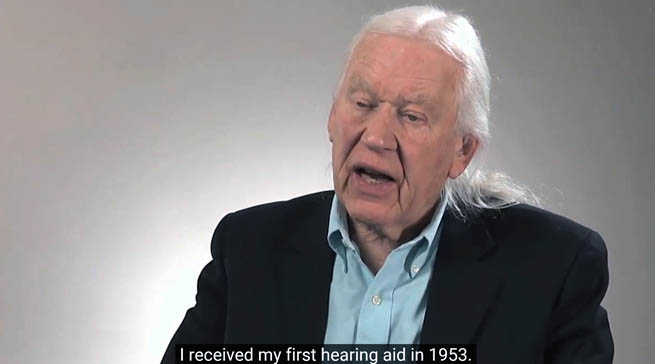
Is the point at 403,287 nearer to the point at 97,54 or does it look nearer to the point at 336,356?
the point at 336,356

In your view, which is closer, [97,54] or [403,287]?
[403,287]

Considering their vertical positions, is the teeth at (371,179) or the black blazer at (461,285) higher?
the teeth at (371,179)

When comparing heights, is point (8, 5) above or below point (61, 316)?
above

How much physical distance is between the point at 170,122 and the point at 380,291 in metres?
0.89

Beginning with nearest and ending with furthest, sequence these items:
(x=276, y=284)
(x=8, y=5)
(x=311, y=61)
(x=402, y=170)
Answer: (x=402, y=170)
(x=276, y=284)
(x=8, y=5)
(x=311, y=61)

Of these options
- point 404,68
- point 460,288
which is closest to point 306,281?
point 460,288

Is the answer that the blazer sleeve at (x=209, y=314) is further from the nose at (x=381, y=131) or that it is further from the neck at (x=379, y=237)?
the nose at (x=381, y=131)

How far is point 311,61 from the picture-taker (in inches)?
81.4

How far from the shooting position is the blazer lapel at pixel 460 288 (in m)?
1.25

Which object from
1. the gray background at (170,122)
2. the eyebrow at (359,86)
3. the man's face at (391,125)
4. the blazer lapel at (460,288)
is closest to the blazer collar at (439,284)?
the blazer lapel at (460,288)

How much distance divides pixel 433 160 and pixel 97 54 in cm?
100

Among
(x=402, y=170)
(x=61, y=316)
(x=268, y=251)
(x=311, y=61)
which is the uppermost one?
(x=311, y=61)

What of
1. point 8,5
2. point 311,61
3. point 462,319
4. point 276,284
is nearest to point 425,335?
point 462,319

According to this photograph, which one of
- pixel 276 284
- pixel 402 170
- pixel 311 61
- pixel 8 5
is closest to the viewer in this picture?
pixel 402 170
